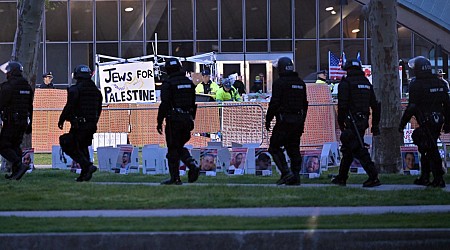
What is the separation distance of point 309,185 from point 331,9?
32.4 metres

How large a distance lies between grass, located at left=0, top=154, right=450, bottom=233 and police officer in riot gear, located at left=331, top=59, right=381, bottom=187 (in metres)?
0.58

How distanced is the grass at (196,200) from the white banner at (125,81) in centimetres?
696

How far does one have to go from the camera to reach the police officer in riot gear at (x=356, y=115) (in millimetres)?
14914

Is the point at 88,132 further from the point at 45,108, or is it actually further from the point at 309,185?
the point at 45,108

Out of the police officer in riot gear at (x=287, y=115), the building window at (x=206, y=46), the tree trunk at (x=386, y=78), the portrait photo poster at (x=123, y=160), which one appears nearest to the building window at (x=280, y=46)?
the building window at (x=206, y=46)

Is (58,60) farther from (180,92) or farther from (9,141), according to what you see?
(180,92)

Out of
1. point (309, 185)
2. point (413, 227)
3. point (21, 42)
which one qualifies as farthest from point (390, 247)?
point (21, 42)

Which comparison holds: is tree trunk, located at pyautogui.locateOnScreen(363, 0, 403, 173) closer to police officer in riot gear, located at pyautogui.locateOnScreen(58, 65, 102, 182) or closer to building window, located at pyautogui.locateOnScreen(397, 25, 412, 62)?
police officer in riot gear, located at pyautogui.locateOnScreen(58, 65, 102, 182)

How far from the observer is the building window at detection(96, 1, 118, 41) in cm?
4678

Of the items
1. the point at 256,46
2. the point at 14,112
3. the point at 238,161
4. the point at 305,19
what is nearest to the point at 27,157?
the point at 14,112

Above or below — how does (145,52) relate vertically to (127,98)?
above

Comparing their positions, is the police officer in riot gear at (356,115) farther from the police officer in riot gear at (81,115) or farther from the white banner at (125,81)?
the white banner at (125,81)

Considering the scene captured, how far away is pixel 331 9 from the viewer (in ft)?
155

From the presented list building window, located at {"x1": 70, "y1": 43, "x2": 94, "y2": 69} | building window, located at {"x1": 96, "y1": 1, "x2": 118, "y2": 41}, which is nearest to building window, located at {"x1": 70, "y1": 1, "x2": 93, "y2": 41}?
building window, located at {"x1": 70, "y1": 43, "x2": 94, "y2": 69}
